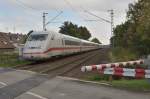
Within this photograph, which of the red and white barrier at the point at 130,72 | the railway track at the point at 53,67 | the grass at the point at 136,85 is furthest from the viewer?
the railway track at the point at 53,67

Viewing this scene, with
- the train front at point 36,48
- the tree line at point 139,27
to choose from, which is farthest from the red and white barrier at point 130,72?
the train front at point 36,48

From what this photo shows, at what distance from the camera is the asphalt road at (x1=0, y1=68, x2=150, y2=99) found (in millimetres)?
17109

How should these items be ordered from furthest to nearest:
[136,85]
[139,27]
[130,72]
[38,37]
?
[38,37] → [139,27] → [130,72] → [136,85]

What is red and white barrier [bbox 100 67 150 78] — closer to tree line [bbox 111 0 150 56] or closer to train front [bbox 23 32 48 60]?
tree line [bbox 111 0 150 56]

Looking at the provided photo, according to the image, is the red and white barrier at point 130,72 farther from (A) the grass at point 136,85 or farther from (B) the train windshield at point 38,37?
(B) the train windshield at point 38,37

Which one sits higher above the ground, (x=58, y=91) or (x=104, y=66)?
(x=104, y=66)

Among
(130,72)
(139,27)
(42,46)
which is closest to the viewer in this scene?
(130,72)

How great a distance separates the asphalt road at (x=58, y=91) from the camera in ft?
56.1

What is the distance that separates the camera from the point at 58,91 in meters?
18.7

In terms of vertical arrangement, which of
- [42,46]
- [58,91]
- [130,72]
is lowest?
[58,91]

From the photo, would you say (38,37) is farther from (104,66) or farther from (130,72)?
(130,72)

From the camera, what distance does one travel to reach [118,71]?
2269cm

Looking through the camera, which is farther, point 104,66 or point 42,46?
point 42,46

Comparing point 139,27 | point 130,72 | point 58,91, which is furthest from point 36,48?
point 58,91
